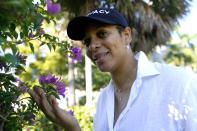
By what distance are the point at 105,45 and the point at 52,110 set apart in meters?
0.51

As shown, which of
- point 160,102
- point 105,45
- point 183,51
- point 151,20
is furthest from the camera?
point 183,51

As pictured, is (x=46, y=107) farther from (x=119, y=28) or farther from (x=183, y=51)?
(x=183, y=51)

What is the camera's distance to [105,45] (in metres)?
1.72

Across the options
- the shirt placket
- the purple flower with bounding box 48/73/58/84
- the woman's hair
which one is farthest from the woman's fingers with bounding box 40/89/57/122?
the woman's hair

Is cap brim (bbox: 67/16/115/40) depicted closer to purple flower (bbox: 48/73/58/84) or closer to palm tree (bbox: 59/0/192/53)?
purple flower (bbox: 48/73/58/84)

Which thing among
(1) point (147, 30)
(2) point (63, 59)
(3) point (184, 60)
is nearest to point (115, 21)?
(1) point (147, 30)

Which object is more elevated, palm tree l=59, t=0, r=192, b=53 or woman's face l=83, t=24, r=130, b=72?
palm tree l=59, t=0, r=192, b=53

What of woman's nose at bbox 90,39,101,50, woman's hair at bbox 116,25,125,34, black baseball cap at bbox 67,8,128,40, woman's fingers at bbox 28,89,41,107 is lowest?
woman's fingers at bbox 28,89,41,107

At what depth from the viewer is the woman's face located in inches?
67.6

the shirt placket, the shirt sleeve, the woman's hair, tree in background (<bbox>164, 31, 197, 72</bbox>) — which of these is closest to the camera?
the shirt sleeve

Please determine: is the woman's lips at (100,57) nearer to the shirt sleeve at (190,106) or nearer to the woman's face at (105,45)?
the woman's face at (105,45)

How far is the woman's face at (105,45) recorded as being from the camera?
1717 mm

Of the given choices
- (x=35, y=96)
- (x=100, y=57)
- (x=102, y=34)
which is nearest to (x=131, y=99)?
(x=100, y=57)

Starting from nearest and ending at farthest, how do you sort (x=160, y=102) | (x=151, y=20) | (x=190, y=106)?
(x=190, y=106)
(x=160, y=102)
(x=151, y=20)
